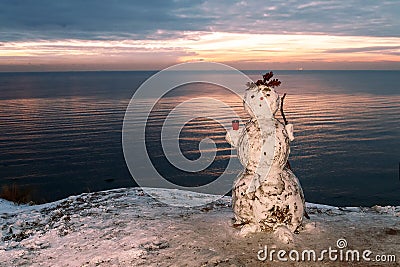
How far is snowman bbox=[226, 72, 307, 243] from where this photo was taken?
7699 millimetres

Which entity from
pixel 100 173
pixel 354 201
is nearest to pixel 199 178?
pixel 100 173

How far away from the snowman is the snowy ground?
14.3 inches

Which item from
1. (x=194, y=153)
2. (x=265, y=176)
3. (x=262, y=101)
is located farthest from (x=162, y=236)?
(x=194, y=153)

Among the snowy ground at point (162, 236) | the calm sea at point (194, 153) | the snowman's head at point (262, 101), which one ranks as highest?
the snowman's head at point (262, 101)

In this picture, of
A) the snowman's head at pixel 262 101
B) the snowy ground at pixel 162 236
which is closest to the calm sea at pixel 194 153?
the snowy ground at pixel 162 236

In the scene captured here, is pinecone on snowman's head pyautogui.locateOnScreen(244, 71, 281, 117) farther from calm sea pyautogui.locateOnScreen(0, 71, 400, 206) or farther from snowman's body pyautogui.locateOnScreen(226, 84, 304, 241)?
calm sea pyautogui.locateOnScreen(0, 71, 400, 206)

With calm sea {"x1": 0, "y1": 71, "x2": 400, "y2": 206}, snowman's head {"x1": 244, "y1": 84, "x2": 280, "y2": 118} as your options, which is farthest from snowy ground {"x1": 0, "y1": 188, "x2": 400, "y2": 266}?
calm sea {"x1": 0, "y1": 71, "x2": 400, "y2": 206}

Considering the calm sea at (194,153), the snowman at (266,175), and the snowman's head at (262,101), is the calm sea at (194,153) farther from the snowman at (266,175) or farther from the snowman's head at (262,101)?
the snowman's head at (262,101)

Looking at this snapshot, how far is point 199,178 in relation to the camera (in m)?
25.8

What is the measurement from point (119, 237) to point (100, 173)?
2051cm

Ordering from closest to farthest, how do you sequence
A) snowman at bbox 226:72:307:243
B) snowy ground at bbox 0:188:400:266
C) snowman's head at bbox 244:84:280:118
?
snowy ground at bbox 0:188:400:266 < snowman at bbox 226:72:307:243 < snowman's head at bbox 244:84:280:118

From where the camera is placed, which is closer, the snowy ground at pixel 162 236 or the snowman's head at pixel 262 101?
the snowy ground at pixel 162 236

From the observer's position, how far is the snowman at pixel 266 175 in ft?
25.3

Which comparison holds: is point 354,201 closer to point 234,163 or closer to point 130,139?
point 234,163
